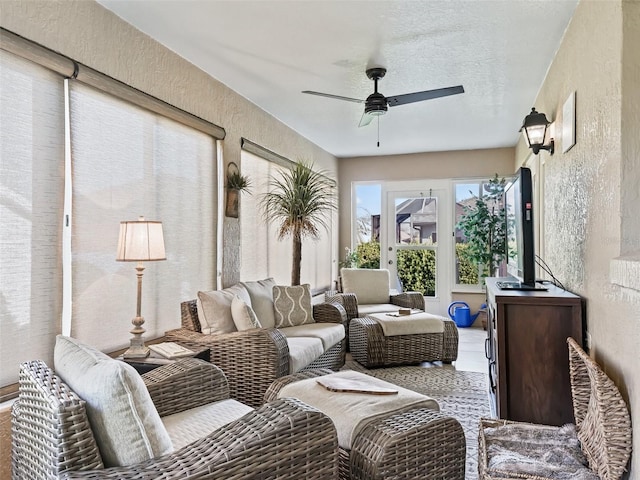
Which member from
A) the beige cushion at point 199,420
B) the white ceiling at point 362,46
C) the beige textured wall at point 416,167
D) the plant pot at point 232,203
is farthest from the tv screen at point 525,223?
the beige textured wall at point 416,167

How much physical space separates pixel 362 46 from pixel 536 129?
1335 mm

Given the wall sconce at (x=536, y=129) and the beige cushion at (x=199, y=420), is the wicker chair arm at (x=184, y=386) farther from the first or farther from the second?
the wall sconce at (x=536, y=129)

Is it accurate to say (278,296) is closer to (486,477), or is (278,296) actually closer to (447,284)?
(486,477)

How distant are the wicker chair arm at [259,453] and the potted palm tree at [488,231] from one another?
5.04 meters

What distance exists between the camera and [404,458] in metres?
1.77

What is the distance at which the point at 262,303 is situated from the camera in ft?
12.2

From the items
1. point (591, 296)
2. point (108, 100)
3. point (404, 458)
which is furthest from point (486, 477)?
point (108, 100)

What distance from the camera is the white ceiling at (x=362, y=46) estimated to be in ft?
8.42

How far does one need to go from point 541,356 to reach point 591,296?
0.38 metres

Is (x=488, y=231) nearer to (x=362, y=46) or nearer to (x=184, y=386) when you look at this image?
(x=362, y=46)

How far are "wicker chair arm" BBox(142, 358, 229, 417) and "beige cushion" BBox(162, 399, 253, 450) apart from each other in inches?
1.4

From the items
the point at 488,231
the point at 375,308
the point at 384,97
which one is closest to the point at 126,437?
the point at 384,97

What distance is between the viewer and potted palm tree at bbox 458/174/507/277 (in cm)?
600

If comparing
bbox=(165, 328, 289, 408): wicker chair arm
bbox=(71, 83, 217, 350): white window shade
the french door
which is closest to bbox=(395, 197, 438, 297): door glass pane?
the french door
